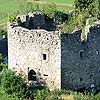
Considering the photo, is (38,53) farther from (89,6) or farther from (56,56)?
(89,6)

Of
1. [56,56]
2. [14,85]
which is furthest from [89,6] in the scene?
[14,85]

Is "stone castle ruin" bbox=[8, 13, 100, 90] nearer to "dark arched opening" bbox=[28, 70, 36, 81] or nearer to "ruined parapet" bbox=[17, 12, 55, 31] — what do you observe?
"dark arched opening" bbox=[28, 70, 36, 81]

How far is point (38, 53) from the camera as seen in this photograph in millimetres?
28734

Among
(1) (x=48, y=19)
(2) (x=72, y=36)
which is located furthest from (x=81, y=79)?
(1) (x=48, y=19)

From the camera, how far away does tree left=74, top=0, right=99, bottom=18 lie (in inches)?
1457

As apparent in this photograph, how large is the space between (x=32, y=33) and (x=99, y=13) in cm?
909

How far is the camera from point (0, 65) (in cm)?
3331

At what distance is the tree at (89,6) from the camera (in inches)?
1457

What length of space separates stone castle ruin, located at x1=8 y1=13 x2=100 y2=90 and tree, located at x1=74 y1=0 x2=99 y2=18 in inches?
291

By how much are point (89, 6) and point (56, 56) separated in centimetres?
1136

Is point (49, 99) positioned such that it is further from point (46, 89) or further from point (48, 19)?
point (48, 19)

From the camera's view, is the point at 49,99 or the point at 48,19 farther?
the point at 48,19

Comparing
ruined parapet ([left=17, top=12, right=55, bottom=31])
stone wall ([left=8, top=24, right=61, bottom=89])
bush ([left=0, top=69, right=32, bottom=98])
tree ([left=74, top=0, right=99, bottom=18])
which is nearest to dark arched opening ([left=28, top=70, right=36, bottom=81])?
stone wall ([left=8, top=24, right=61, bottom=89])

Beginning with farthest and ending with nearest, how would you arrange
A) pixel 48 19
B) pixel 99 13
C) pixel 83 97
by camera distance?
pixel 99 13 → pixel 48 19 → pixel 83 97
